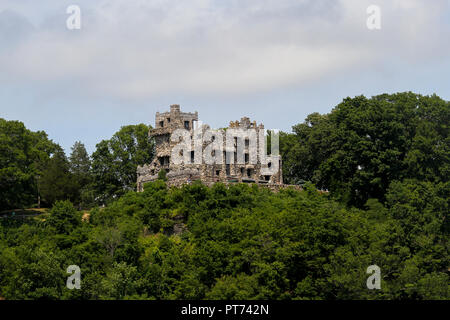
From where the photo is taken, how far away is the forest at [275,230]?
191 ft

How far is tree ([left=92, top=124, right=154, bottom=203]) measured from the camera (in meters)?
97.1

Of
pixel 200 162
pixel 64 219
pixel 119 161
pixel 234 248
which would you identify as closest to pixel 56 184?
pixel 119 161

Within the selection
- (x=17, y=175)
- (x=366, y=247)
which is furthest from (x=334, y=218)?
(x=17, y=175)

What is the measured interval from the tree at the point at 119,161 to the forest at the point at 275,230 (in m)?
7.04

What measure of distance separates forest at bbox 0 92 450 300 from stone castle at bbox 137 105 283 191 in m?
4.73

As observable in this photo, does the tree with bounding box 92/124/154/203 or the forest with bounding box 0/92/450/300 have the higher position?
the tree with bounding box 92/124/154/203

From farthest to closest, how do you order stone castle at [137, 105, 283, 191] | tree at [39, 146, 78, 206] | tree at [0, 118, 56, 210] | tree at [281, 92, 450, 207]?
tree at [39, 146, 78, 206], tree at [0, 118, 56, 210], stone castle at [137, 105, 283, 191], tree at [281, 92, 450, 207]

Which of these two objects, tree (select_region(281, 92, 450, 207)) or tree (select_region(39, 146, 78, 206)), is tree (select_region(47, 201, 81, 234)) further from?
tree (select_region(281, 92, 450, 207))

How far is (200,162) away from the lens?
76.1 m

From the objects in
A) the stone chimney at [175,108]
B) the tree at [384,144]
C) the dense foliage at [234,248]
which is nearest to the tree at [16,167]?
the dense foliage at [234,248]

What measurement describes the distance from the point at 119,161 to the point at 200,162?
80.4ft

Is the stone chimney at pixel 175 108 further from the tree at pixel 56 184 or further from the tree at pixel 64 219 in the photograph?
the tree at pixel 56 184

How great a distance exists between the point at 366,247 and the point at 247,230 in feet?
30.9

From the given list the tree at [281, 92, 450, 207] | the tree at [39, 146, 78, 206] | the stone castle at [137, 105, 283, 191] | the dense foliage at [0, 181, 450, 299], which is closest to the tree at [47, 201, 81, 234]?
the dense foliage at [0, 181, 450, 299]
